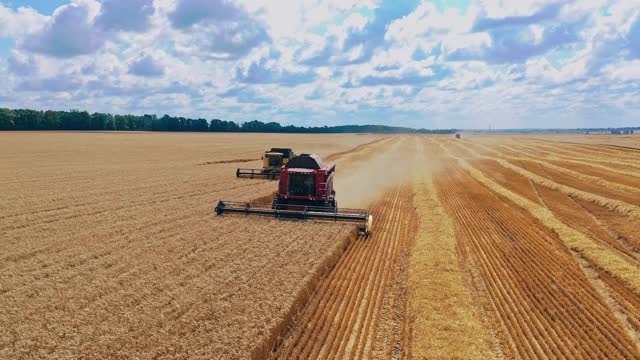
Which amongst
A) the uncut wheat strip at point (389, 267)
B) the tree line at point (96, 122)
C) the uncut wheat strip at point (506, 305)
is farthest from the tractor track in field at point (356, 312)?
the tree line at point (96, 122)

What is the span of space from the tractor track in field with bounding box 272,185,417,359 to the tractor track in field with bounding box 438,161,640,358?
2.43m

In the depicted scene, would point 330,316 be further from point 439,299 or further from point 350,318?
point 439,299

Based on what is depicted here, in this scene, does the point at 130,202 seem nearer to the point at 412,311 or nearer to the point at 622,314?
the point at 412,311

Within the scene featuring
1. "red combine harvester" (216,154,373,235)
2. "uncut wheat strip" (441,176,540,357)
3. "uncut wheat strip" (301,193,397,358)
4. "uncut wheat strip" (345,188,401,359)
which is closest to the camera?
"uncut wheat strip" (301,193,397,358)

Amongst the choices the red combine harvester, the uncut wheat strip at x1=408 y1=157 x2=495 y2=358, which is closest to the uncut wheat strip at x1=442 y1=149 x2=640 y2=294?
the uncut wheat strip at x1=408 y1=157 x2=495 y2=358

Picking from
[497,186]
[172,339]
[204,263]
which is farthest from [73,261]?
[497,186]

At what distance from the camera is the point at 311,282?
1243 cm

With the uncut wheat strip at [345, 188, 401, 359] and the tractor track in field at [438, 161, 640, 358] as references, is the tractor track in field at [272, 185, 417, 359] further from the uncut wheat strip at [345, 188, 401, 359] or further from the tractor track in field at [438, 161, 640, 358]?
the tractor track in field at [438, 161, 640, 358]

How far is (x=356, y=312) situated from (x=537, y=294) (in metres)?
5.35

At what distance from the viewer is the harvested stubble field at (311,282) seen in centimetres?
927

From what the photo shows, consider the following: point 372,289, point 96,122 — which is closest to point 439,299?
point 372,289

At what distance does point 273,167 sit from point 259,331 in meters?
27.4

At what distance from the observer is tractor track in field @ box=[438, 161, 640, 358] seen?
9.66 m

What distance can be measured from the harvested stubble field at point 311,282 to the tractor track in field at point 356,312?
47 mm
